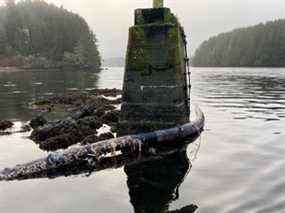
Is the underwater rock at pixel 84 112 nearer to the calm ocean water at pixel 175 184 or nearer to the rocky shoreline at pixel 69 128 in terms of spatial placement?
the rocky shoreline at pixel 69 128

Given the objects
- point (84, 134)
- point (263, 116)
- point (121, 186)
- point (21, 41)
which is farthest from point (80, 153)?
point (21, 41)

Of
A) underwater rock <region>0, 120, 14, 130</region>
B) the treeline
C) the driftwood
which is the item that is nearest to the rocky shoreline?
underwater rock <region>0, 120, 14, 130</region>

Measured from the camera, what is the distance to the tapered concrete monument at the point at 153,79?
20344 mm

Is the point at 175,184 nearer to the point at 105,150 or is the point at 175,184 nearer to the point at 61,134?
the point at 105,150

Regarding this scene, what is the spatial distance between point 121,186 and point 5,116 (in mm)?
17098

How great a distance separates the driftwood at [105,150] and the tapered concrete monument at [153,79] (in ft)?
3.03

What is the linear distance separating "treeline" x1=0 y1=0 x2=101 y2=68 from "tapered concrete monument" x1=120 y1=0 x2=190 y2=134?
134807 millimetres

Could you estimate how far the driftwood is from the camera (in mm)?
15258

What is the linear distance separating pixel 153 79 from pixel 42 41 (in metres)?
164

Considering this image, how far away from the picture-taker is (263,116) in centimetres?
3047

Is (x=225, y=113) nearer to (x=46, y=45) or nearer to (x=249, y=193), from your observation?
(x=249, y=193)

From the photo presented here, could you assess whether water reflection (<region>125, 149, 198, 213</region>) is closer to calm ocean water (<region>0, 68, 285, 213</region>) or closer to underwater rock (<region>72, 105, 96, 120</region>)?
calm ocean water (<region>0, 68, 285, 213</region>)

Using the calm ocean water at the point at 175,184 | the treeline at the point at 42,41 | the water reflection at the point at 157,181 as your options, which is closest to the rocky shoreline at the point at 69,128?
the calm ocean water at the point at 175,184

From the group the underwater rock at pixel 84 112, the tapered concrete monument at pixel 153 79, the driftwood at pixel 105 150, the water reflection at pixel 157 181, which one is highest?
the tapered concrete monument at pixel 153 79
